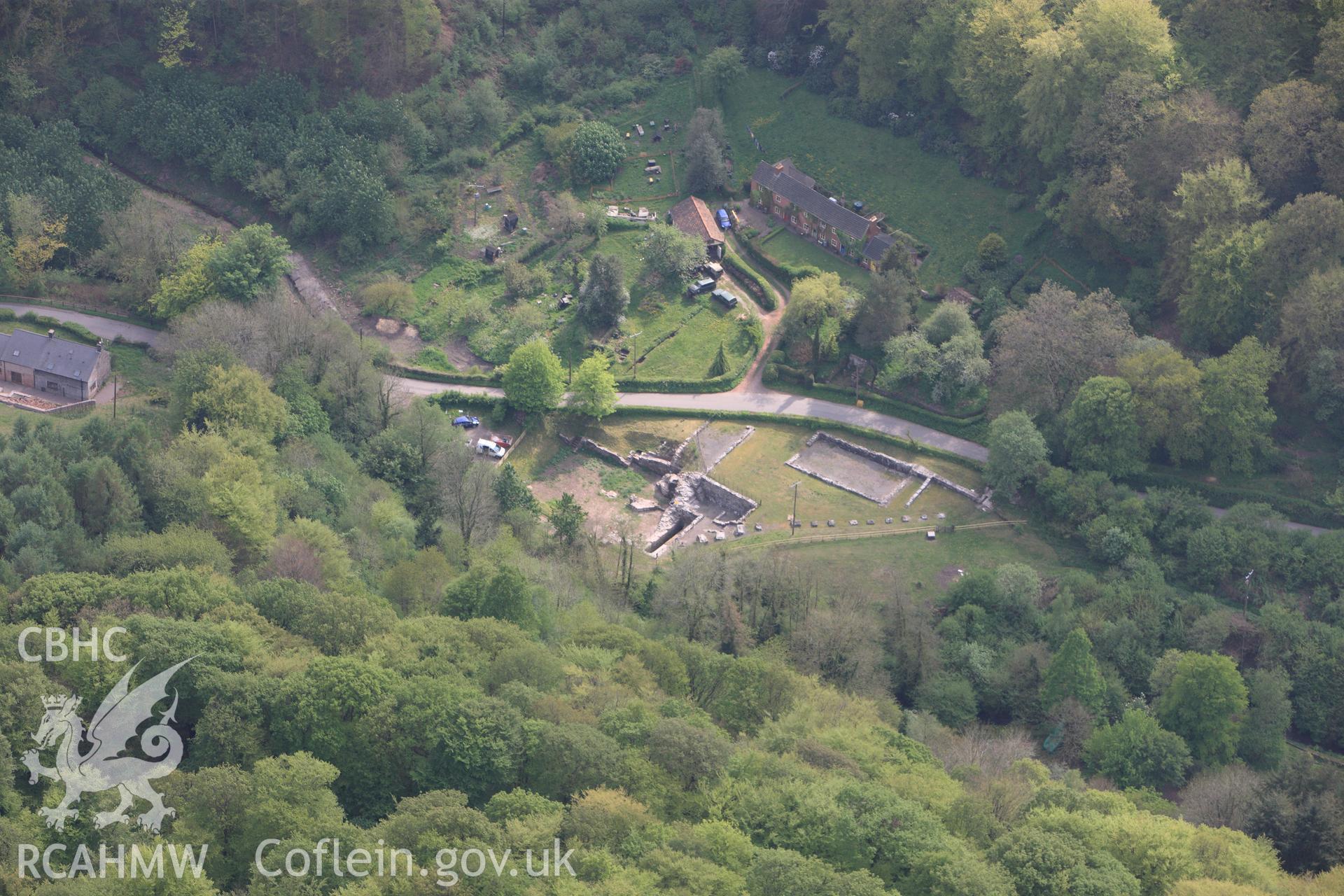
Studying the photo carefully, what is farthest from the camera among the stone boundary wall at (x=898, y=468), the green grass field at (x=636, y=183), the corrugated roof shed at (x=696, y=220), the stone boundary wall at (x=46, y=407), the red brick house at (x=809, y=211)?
the green grass field at (x=636, y=183)

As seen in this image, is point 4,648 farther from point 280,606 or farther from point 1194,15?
point 1194,15

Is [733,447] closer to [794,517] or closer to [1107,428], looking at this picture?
[794,517]

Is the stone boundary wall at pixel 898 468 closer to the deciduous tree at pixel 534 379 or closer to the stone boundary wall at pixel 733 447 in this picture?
the stone boundary wall at pixel 733 447

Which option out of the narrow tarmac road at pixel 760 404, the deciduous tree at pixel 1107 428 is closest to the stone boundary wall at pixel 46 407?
the narrow tarmac road at pixel 760 404

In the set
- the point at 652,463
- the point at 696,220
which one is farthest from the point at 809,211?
the point at 652,463

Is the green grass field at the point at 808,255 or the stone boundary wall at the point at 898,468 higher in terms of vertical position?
the green grass field at the point at 808,255

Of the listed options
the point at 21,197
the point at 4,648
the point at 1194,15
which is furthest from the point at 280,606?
the point at 1194,15

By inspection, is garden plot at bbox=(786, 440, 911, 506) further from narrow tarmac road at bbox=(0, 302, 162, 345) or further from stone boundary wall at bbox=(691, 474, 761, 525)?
narrow tarmac road at bbox=(0, 302, 162, 345)
